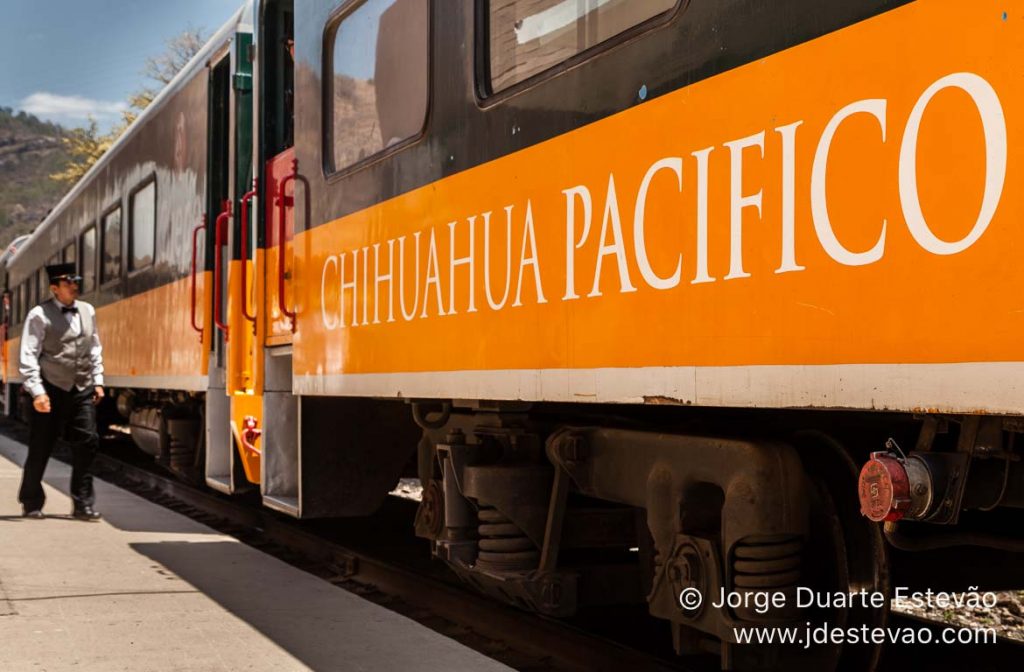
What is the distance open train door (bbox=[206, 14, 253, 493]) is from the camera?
7125mm

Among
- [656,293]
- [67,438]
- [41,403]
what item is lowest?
[67,438]

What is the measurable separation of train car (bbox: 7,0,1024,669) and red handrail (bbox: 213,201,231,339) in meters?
0.81

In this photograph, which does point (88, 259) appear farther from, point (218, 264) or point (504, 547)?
point (504, 547)

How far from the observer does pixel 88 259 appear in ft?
44.2

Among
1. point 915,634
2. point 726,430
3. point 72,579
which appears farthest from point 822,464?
point 72,579

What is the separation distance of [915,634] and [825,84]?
272 centimetres

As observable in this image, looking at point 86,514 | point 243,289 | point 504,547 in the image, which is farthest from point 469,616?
point 86,514

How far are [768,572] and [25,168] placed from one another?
5443 inches

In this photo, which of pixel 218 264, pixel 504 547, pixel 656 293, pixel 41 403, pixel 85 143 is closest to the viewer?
pixel 656 293

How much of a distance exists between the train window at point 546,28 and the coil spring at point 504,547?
1.65 metres

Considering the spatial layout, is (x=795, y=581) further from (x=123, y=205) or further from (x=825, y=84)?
(x=123, y=205)

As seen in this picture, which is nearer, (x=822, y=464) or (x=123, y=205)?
(x=822, y=464)

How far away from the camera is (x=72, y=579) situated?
563cm

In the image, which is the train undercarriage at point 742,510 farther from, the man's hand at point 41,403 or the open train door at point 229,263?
the man's hand at point 41,403
